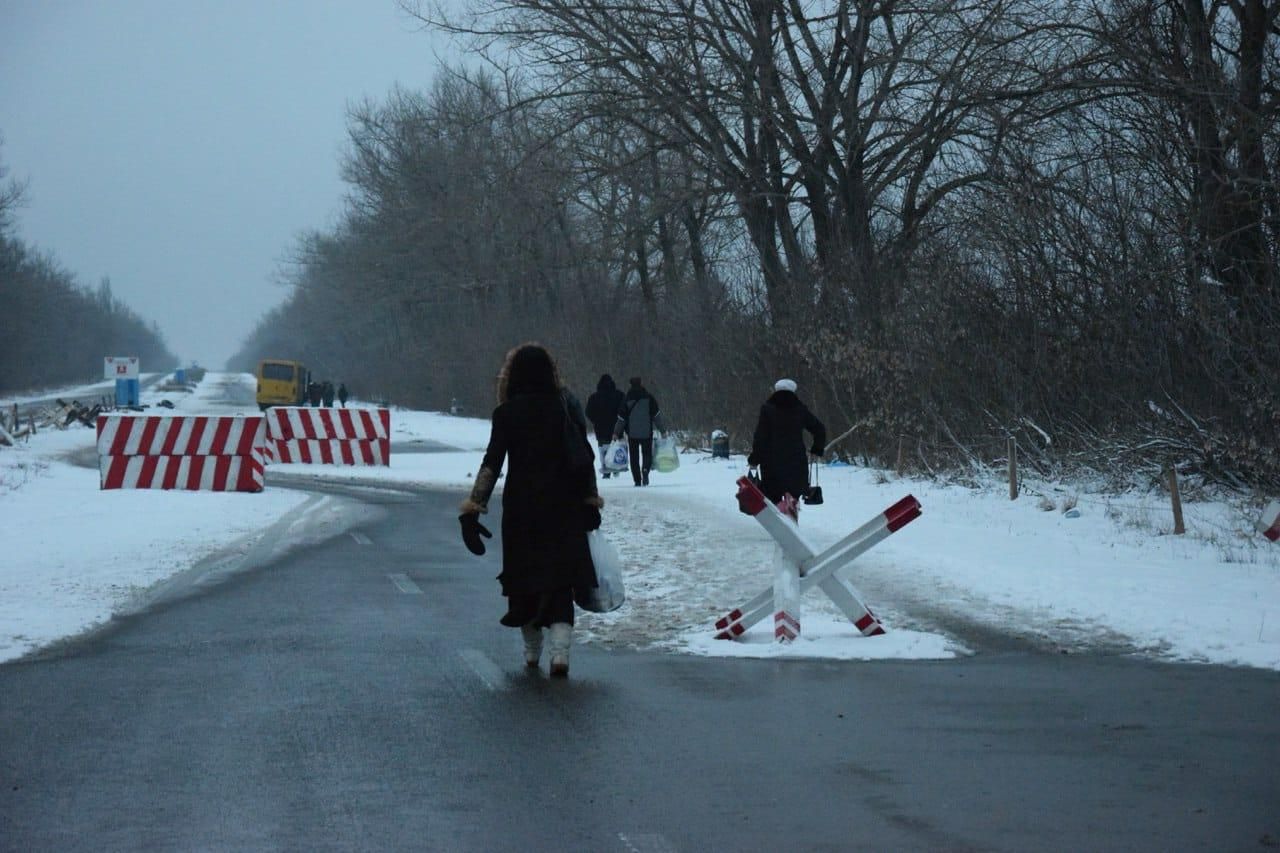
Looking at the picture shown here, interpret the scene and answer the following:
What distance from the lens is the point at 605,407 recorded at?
94.7 ft

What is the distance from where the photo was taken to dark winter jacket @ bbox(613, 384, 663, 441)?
27438mm

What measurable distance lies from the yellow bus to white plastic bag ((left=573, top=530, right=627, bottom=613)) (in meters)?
76.9

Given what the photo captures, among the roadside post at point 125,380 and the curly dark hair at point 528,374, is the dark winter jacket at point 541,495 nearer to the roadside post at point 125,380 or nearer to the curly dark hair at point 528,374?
the curly dark hair at point 528,374

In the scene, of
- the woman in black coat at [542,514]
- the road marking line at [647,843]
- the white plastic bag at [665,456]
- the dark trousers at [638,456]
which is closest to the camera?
the road marking line at [647,843]

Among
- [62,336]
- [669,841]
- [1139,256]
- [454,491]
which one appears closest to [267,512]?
[454,491]

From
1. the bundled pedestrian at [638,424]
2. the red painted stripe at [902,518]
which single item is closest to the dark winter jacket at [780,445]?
the red painted stripe at [902,518]

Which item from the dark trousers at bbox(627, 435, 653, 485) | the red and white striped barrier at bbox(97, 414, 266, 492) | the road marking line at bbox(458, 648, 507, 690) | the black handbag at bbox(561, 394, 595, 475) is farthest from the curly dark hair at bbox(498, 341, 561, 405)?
the dark trousers at bbox(627, 435, 653, 485)

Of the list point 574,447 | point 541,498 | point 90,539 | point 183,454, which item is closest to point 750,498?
point 574,447

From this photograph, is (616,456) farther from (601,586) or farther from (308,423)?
(601,586)

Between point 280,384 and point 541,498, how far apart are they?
78.8 m

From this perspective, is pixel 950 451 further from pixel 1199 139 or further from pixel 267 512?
pixel 267 512

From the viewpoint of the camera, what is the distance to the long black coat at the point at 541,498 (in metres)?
9.30

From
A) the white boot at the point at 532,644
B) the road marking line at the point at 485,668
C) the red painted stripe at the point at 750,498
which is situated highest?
the red painted stripe at the point at 750,498

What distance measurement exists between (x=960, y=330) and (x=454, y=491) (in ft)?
28.9
